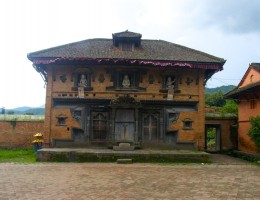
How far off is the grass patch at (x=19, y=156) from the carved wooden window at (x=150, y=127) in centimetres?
703

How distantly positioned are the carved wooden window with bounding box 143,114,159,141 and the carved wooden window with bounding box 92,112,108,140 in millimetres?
2513

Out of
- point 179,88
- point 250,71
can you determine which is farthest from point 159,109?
point 250,71

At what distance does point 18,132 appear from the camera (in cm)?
2339

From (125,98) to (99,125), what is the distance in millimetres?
2495

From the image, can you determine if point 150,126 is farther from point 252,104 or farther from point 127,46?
point 252,104

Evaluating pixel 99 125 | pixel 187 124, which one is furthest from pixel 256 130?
pixel 99 125

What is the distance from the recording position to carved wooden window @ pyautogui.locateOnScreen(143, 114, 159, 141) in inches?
810

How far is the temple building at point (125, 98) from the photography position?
20125 millimetres

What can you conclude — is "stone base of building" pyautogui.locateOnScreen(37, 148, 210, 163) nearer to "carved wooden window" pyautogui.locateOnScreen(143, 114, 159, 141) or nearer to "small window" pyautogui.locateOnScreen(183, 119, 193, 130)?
"carved wooden window" pyautogui.locateOnScreen(143, 114, 159, 141)

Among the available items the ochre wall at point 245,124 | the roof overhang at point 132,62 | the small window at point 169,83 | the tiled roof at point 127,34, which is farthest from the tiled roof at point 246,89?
the tiled roof at point 127,34

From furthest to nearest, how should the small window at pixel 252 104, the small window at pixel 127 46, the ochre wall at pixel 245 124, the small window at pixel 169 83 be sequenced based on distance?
the small window at pixel 127 46 < the small window at pixel 252 104 < the ochre wall at pixel 245 124 < the small window at pixel 169 83

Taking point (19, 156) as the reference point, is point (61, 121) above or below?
above

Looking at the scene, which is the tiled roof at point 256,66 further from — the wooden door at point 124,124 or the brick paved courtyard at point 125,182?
the brick paved courtyard at point 125,182

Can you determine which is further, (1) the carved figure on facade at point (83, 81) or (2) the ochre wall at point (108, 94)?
(1) the carved figure on facade at point (83, 81)
